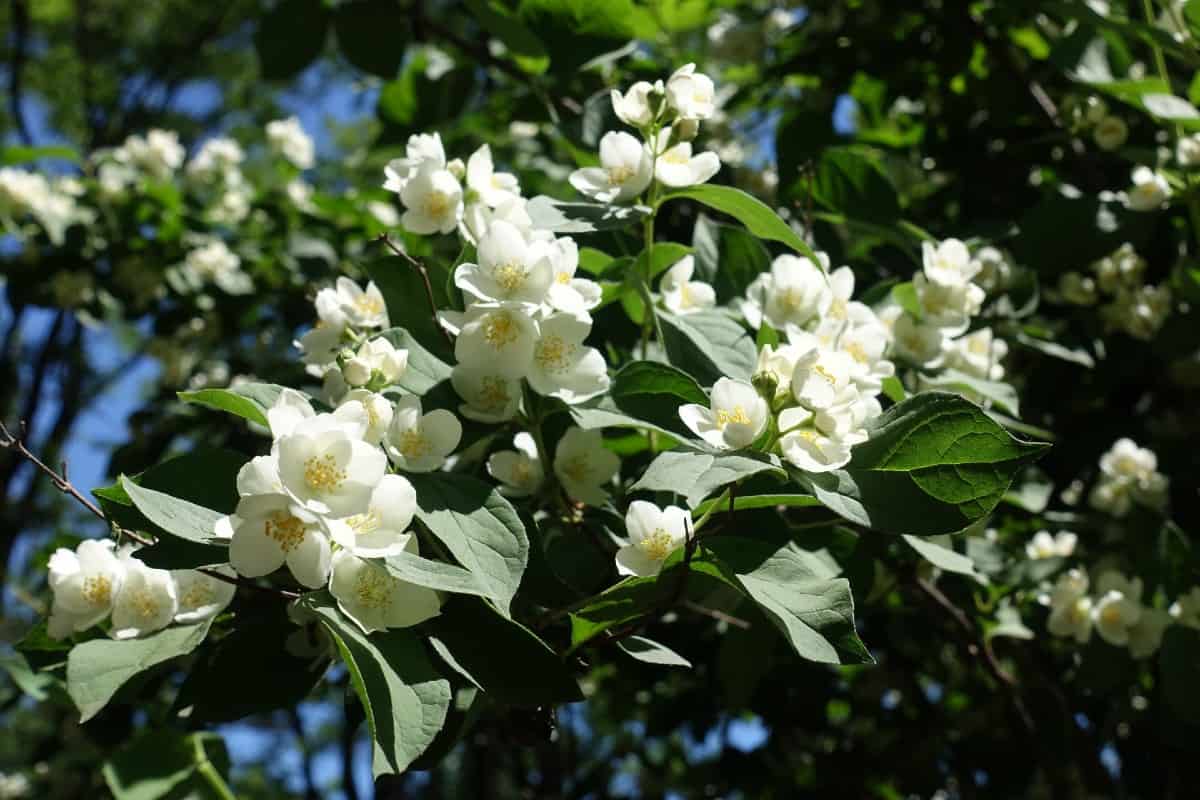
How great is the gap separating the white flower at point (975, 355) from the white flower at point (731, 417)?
0.79 meters

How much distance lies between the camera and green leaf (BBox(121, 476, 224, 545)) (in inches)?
43.4

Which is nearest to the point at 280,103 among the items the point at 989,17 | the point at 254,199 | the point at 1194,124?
the point at 254,199

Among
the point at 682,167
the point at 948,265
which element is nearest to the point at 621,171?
the point at 682,167

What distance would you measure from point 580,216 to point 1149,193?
1.32 m

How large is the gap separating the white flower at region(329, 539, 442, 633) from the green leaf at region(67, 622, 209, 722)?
30 cm

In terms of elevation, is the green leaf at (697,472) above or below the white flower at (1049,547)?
above

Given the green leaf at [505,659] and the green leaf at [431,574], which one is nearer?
the green leaf at [431,574]

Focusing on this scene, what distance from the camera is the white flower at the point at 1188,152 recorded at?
219 cm

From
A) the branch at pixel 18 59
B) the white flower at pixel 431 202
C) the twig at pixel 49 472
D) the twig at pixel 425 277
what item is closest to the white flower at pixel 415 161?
the white flower at pixel 431 202

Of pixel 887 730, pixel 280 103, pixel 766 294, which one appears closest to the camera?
pixel 766 294

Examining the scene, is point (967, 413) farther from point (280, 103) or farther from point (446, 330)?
point (280, 103)

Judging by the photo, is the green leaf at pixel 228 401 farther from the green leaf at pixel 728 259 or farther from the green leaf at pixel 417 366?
the green leaf at pixel 728 259

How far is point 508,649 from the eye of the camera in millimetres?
1243

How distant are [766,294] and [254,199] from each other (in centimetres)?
278
